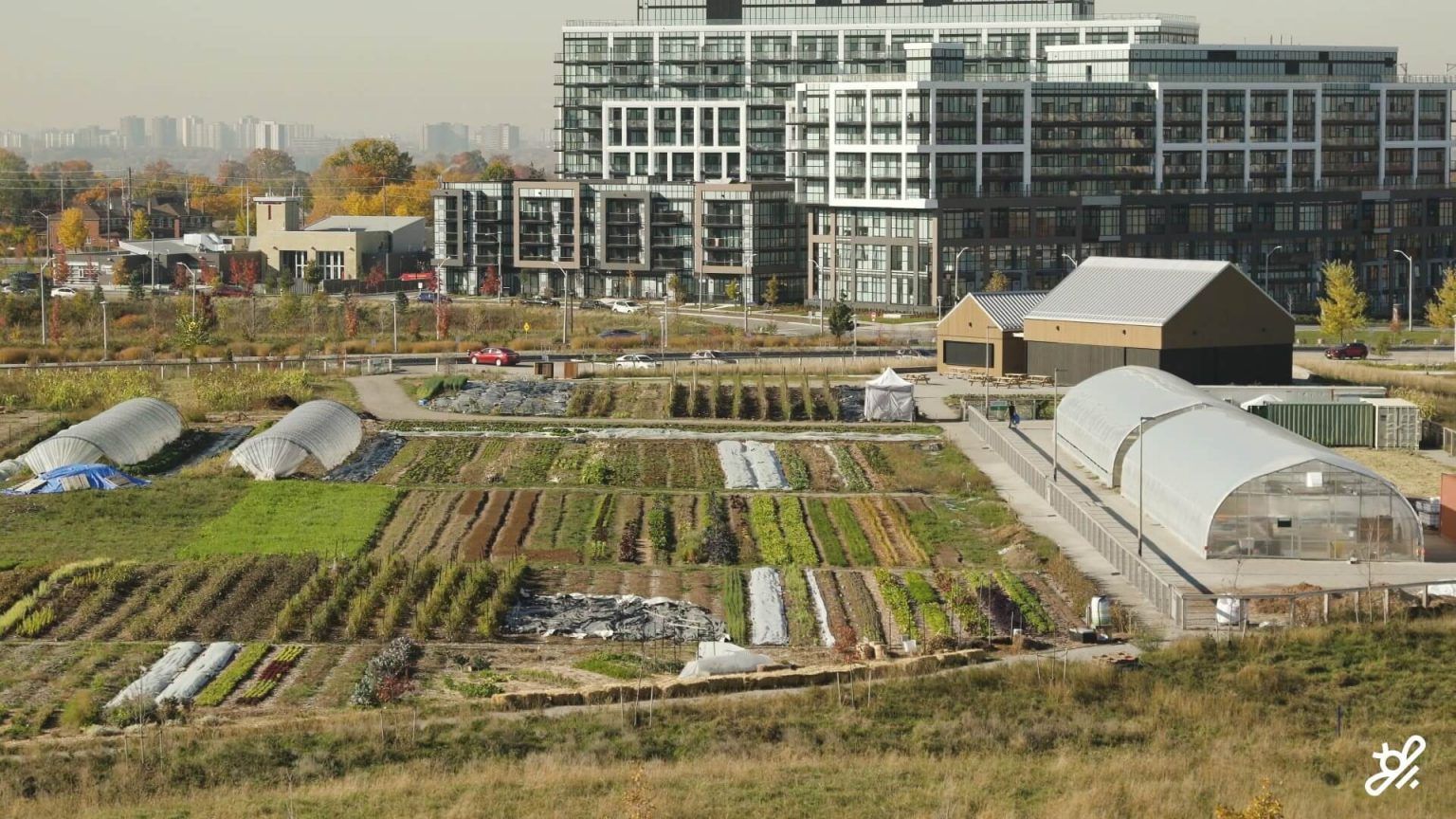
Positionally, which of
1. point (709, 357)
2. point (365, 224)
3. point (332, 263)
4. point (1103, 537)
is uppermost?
point (365, 224)

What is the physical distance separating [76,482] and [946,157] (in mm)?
59660

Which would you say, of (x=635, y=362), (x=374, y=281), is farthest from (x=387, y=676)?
(x=374, y=281)

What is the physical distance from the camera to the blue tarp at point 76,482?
169ft

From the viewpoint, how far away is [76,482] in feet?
171

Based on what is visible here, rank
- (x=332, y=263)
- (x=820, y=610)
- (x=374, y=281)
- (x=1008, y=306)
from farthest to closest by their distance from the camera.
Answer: (x=332, y=263) < (x=374, y=281) < (x=1008, y=306) < (x=820, y=610)

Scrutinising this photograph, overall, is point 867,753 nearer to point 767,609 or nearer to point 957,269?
point 767,609

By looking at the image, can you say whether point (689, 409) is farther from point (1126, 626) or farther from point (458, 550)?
point (1126, 626)

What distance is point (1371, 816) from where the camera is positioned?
27297 millimetres

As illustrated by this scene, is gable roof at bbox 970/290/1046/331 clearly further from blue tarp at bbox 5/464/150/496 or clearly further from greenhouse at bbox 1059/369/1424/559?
blue tarp at bbox 5/464/150/496

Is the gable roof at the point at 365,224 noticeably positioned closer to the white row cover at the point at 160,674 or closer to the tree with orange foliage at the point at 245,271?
the tree with orange foliage at the point at 245,271

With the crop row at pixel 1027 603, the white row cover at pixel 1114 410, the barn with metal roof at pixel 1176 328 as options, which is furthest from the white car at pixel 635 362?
the crop row at pixel 1027 603

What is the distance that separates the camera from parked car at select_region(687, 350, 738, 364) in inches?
3221

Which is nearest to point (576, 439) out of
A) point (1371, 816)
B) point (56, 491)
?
point (56, 491)

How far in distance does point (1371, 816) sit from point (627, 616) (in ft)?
51.1
